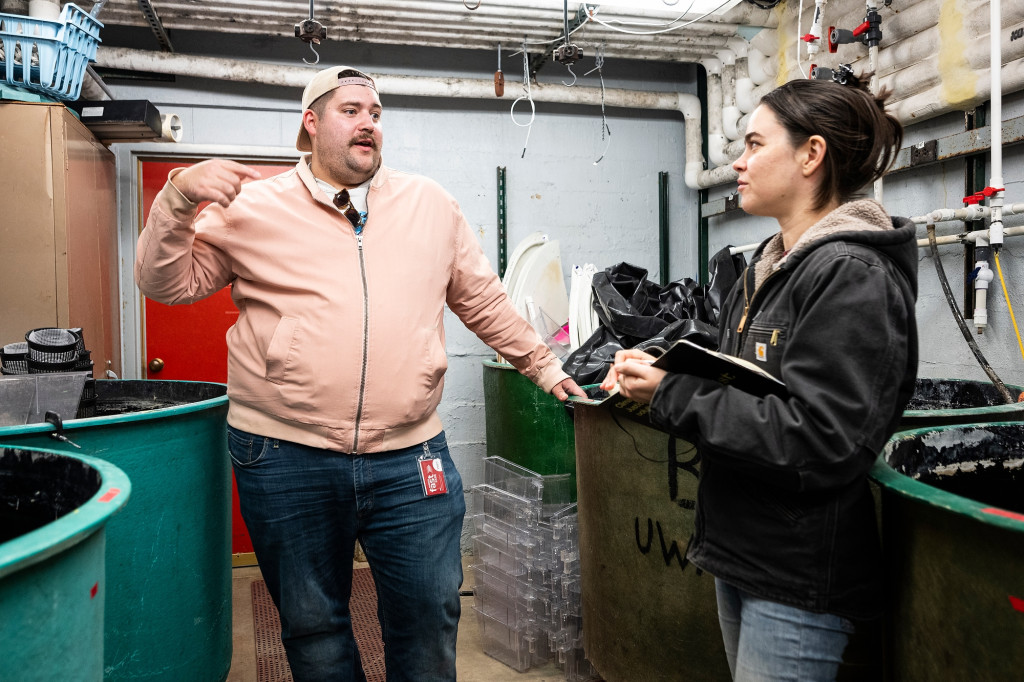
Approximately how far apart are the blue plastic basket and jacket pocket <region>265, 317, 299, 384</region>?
68.4 inches

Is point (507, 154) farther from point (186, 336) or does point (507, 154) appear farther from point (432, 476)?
point (432, 476)

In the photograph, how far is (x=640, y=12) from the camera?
3496 mm

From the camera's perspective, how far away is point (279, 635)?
305 centimetres

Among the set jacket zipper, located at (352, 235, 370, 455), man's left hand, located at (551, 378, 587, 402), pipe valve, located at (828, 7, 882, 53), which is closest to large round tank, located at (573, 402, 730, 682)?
man's left hand, located at (551, 378, 587, 402)

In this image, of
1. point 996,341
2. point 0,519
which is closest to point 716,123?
point 996,341

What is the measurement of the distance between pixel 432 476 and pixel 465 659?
1.34m

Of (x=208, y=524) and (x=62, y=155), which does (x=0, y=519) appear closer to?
(x=208, y=524)

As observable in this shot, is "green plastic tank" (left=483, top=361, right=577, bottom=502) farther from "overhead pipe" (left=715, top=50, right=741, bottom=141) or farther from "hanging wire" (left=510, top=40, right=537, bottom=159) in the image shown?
"overhead pipe" (left=715, top=50, right=741, bottom=141)

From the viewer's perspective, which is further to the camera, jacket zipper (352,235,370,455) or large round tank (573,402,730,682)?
large round tank (573,402,730,682)

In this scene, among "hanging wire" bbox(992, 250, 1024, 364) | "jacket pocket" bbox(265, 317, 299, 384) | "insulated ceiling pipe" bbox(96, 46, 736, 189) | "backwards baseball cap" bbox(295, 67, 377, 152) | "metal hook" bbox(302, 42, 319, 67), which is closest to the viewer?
"jacket pocket" bbox(265, 317, 299, 384)

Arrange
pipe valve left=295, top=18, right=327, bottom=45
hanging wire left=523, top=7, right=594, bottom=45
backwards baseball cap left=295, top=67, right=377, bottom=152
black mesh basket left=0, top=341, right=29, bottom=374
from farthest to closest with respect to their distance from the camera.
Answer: hanging wire left=523, top=7, right=594, bottom=45 < pipe valve left=295, top=18, right=327, bottom=45 < black mesh basket left=0, top=341, right=29, bottom=374 < backwards baseball cap left=295, top=67, right=377, bottom=152

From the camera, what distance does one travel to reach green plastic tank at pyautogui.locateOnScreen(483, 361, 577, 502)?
318 cm

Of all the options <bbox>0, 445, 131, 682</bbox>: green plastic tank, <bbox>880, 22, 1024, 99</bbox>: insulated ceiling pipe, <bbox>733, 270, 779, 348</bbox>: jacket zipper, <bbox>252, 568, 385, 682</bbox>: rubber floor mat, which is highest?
<bbox>880, 22, 1024, 99</bbox>: insulated ceiling pipe

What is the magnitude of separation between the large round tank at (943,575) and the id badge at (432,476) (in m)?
0.99
